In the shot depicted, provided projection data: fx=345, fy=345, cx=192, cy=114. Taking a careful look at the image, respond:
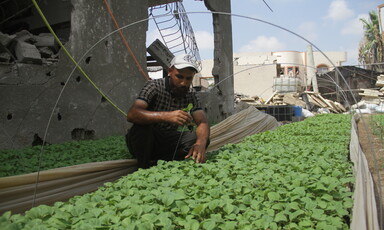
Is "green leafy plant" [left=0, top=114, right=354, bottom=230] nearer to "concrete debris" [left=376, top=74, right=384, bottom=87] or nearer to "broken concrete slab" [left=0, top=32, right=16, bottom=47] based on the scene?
"broken concrete slab" [left=0, top=32, right=16, bottom=47]

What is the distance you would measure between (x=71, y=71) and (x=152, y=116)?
3338 millimetres

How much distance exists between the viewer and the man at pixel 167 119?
10.8 ft

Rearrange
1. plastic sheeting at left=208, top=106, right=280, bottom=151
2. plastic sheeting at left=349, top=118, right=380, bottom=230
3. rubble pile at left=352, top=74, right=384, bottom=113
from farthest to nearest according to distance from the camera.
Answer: rubble pile at left=352, top=74, right=384, bottom=113, plastic sheeting at left=208, top=106, right=280, bottom=151, plastic sheeting at left=349, top=118, right=380, bottom=230

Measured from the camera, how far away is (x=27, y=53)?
18.6ft

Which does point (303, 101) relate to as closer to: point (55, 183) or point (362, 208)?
point (362, 208)

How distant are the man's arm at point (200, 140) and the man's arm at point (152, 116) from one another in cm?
39

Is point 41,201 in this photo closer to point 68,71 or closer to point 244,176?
point 244,176

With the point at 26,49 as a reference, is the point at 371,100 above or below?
below

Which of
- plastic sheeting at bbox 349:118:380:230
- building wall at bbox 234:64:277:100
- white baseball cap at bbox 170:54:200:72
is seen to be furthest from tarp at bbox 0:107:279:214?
building wall at bbox 234:64:277:100

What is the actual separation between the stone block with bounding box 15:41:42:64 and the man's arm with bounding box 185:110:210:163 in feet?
11.3

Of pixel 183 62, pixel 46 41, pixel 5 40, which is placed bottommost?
pixel 183 62

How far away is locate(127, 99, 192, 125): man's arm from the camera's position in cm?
305

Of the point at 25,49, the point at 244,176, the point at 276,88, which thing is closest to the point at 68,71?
the point at 25,49

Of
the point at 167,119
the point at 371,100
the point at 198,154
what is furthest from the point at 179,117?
the point at 371,100
